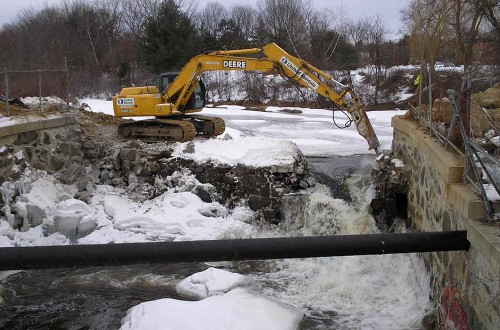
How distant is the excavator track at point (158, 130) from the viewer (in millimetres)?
12703

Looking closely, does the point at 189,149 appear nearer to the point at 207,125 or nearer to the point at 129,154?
the point at 129,154

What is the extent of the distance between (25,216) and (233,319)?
5.43 metres

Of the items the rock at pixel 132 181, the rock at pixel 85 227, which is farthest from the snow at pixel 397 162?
the rock at pixel 85 227

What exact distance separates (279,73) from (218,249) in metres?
7.81

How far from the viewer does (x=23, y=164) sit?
10508mm

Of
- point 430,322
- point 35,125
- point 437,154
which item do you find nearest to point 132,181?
point 35,125

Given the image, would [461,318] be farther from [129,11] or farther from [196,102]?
[129,11]

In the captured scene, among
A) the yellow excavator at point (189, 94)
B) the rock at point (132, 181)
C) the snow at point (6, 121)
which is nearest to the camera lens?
the snow at point (6, 121)

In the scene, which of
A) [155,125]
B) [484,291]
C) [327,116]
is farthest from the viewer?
[327,116]

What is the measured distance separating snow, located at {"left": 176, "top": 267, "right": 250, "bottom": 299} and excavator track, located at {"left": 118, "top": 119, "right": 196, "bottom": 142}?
17.0ft

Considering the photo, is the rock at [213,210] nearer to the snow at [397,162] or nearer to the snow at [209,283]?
the snow at [209,283]

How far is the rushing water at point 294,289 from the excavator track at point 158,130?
433 cm

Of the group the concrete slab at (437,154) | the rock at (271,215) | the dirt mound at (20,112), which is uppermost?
the dirt mound at (20,112)

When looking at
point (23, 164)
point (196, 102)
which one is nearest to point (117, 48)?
point (196, 102)
